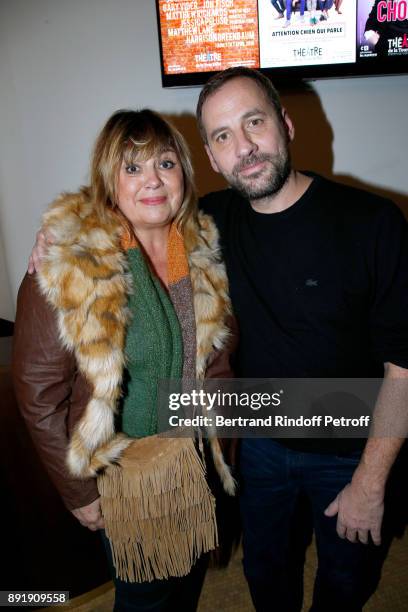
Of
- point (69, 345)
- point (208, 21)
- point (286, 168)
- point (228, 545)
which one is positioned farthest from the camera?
point (228, 545)

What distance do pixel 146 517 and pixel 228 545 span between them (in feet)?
2.91

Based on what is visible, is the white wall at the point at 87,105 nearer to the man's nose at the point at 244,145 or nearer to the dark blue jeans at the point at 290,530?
the man's nose at the point at 244,145

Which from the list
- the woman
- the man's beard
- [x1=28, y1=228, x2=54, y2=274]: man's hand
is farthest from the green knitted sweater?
the man's beard

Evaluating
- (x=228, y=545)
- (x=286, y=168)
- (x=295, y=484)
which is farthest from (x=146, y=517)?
(x=286, y=168)

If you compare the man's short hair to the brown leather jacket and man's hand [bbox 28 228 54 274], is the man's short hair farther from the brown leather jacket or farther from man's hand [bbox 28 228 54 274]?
the brown leather jacket

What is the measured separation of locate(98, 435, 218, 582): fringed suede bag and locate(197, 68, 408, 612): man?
265 mm

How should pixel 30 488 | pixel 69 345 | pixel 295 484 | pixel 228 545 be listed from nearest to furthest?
pixel 69 345, pixel 295 484, pixel 30 488, pixel 228 545

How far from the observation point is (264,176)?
4.19 ft

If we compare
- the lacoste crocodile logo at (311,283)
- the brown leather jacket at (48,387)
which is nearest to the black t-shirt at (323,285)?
the lacoste crocodile logo at (311,283)

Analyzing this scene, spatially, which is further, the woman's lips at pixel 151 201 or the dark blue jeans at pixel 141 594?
the dark blue jeans at pixel 141 594

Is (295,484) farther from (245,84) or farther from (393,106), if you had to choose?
(393,106)

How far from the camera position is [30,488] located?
157 cm

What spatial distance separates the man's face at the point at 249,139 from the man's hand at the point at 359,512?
2.98ft

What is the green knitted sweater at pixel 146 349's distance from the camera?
1239mm
